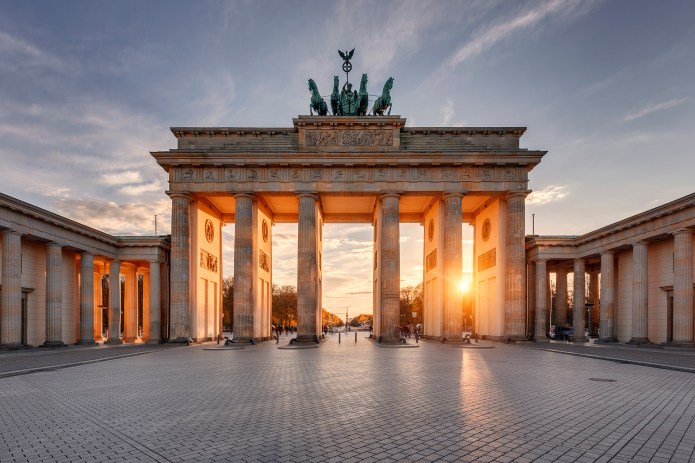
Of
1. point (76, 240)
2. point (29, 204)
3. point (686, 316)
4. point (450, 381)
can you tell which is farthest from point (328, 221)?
point (450, 381)

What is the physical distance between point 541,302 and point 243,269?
24501mm

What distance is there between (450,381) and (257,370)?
730 centimetres

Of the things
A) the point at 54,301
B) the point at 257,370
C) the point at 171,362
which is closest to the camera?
the point at 257,370

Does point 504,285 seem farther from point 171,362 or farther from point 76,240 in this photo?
point 76,240

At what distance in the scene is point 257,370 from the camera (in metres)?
16.9

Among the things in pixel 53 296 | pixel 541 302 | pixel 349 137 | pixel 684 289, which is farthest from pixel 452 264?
pixel 53 296

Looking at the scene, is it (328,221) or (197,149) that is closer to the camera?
(197,149)

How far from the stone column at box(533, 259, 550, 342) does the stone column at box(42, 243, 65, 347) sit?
118 ft

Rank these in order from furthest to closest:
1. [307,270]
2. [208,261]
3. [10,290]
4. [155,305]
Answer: [208,261]
[155,305]
[307,270]
[10,290]

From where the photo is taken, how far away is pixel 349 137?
35.7 m

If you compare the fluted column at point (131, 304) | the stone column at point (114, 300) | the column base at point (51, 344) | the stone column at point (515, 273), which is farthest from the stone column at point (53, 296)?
the stone column at point (515, 273)

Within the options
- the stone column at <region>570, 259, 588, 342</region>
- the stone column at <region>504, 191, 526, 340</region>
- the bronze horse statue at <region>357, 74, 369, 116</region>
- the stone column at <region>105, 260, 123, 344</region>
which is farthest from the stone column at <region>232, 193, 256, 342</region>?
the stone column at <region>570, 259, 588, 342</region>

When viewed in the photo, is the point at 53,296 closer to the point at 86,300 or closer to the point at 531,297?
the point at 86,300

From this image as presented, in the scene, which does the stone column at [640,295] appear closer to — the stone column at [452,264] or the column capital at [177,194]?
the stone column at [452,264]
